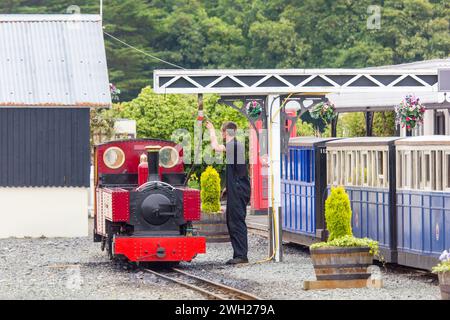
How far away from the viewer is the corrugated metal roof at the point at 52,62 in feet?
99.2

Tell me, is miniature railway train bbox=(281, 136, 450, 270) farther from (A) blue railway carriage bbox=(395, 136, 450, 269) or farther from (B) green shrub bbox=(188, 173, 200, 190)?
(B) green shrub bbox=(188, 173, 200, 190)

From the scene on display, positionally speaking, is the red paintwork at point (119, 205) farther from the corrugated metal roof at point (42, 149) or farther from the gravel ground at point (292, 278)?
the corrugated metal roof at point (42, 149)

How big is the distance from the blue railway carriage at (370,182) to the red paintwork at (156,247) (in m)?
2.75

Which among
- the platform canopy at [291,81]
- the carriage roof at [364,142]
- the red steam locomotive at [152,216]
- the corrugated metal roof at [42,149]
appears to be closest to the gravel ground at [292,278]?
the red steam locomotive at [152,216]

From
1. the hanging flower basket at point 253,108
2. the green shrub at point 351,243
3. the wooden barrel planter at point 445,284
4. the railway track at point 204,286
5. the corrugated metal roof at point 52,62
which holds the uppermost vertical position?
the corrugated metal roof at point 52,62

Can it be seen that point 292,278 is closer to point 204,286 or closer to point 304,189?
point 204,286

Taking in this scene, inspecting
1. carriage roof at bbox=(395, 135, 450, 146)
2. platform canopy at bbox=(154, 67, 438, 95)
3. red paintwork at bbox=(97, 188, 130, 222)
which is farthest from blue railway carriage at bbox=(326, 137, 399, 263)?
red paintwork at bbox=(97, 188, 130, 222)

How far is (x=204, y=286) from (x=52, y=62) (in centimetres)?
1317

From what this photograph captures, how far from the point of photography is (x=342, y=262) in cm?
1834

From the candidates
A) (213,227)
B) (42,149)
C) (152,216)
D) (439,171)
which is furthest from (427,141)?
(42,149)

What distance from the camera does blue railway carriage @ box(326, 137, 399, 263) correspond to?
20766 mm

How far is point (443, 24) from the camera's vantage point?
64938mm
